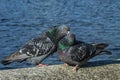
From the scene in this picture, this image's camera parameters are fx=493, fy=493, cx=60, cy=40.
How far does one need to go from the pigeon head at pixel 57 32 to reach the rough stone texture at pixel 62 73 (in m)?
0.56

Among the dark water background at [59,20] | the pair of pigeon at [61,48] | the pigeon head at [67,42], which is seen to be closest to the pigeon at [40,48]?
the pair of pigeon at [61,48]

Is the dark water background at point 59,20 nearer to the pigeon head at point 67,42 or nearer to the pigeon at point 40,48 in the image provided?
the pigeon at point 40,48

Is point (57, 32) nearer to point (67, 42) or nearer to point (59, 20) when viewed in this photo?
point (67, 42)

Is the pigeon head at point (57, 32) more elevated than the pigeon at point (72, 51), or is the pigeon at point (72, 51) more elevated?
the pigeon head at point (57, 32)

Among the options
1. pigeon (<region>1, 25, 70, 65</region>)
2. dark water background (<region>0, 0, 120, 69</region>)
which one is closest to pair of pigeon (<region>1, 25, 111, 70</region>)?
pigeon (<region>1, 25, 70, 65</region>)

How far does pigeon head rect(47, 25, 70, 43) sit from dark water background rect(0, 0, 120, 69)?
16.2 feet

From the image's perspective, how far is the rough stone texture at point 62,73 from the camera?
723 cm

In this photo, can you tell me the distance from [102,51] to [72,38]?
80 centimetres

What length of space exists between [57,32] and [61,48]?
477 mm

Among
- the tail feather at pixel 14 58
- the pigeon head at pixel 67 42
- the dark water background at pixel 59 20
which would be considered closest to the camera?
the pigeon head at pixel 67 42

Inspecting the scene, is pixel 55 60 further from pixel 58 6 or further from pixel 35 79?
pixel 58 6

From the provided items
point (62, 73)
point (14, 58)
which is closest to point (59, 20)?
point (14, 58)

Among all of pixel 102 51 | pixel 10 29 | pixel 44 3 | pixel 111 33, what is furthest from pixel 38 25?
pixel 102 51

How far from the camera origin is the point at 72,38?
7770 mm
